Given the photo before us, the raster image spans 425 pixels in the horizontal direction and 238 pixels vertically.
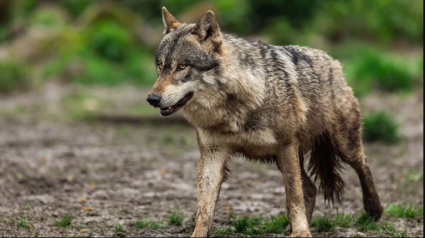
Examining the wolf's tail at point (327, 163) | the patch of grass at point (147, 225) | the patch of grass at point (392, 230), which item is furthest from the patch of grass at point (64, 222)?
the patch of grass at point (392, 230)

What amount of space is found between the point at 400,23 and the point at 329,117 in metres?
18.0

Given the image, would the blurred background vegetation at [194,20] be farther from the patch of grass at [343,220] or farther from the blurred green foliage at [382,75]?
the patch of grass at [343,220]

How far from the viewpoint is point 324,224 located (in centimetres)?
620

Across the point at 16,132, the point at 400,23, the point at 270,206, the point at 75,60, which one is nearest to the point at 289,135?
the point at 270,206

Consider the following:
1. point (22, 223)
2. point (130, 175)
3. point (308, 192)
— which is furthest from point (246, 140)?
point (130, 175)

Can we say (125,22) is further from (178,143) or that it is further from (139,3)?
(178,143)

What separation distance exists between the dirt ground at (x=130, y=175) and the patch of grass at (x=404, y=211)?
98 millimetres

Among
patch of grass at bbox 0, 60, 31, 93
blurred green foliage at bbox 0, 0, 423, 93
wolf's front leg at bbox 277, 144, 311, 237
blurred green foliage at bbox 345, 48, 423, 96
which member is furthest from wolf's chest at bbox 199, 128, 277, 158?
patch of grass at bbox 0, 60, 31, 93

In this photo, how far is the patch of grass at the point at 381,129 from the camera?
10.8 meters

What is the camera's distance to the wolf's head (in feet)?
15.7

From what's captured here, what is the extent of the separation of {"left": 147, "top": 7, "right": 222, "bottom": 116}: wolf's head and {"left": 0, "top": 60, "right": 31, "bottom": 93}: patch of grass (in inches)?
492

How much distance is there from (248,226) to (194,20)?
1547 centimetres

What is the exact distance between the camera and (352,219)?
6.50 meters

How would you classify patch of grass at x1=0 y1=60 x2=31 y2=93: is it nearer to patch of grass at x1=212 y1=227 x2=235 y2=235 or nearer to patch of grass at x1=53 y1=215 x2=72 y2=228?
patch of grass at x1=53 y1=215 x2=72 y2=228
